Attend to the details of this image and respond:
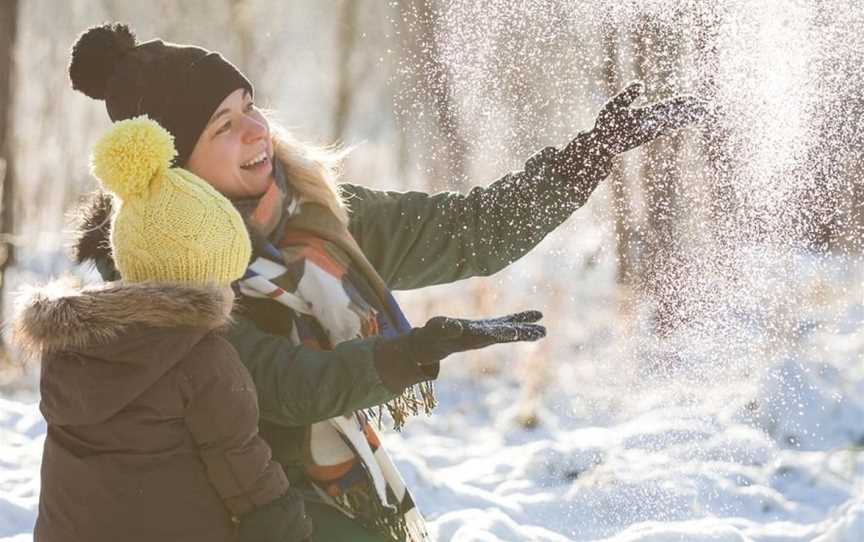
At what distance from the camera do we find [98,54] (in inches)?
78.9

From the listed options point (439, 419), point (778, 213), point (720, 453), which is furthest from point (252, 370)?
point (778, 213)

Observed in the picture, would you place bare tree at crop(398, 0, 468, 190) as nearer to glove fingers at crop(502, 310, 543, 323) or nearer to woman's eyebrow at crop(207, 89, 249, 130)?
woman's eyebrow at crop(207, 89, 249, 130)

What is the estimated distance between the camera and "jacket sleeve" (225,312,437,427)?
179cm

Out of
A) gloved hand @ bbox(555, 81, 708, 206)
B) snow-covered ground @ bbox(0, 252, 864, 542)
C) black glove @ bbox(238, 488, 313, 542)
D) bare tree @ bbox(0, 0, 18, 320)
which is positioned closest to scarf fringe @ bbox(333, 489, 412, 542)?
black glove @ bbox(238, 488, 313, 542)

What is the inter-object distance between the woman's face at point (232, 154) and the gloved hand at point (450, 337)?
43 cm

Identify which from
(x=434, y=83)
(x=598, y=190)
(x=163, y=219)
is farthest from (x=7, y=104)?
(x=163, y=219)

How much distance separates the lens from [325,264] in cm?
202

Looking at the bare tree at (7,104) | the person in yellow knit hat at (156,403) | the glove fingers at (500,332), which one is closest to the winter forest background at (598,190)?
the bare tree at (7,104)

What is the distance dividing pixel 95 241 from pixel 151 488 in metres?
0.60

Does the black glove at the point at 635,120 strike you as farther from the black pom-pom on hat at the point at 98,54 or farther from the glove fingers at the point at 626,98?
the black pom-pom on hat at the point at 98,54

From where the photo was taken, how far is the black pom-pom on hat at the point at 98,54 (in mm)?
1997

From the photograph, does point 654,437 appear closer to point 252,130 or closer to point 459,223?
point 459,223

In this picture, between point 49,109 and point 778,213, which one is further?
point 778,213

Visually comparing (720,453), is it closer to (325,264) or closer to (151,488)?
(325,264)
